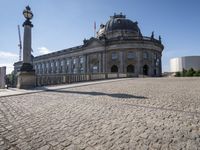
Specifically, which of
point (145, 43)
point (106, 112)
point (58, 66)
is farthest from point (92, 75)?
point (58, 66)

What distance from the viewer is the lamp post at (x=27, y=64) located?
1203cm

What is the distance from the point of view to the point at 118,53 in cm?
5203

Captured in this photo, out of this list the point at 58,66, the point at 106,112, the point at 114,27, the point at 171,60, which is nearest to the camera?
the point at 106,112

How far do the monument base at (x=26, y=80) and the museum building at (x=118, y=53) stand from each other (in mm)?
32916

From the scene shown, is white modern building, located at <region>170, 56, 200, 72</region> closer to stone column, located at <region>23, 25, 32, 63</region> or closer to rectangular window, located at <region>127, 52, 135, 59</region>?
rectangular window, located at <region>127, 52, 135, 59</region>

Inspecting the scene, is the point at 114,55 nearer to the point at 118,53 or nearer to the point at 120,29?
the point at 118,53

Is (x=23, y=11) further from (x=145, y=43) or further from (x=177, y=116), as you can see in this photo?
(x=145, y=43)

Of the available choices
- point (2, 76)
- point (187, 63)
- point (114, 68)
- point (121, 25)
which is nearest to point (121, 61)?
point (114, 68)

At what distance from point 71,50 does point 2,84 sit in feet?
177

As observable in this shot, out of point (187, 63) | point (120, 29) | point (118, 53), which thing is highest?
point (120, 29)

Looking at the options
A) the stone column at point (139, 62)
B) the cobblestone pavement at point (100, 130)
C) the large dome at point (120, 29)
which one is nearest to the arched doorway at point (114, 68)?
the stone column at point (139, 62)

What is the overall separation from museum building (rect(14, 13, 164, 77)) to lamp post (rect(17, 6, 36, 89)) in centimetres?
3288

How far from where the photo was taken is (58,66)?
71.5 metres

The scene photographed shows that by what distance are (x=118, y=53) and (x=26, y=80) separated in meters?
42.6
